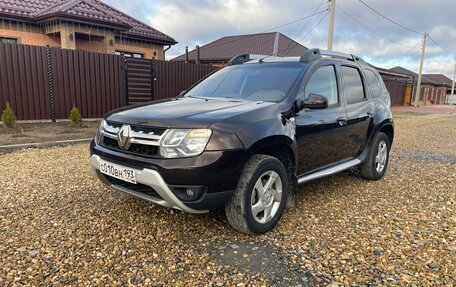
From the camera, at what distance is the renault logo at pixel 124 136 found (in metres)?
3.16

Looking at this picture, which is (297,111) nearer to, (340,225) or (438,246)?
(340,225)

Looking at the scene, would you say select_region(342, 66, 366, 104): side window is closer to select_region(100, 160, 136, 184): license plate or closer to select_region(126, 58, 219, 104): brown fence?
select_region(100, 160, 136, 184): license plate

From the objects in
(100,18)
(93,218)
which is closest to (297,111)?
(93,218)

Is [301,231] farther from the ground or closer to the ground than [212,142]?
closer to the ground

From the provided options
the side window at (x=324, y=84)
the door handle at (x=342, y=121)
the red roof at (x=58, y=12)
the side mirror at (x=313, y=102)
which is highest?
the red roof at (x=58, y=12)

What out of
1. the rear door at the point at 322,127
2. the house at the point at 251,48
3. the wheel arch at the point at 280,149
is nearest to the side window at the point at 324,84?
the rear door at the point at 322,127

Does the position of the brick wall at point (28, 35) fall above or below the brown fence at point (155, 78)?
above

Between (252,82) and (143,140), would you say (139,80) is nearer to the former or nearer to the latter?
(252,82)

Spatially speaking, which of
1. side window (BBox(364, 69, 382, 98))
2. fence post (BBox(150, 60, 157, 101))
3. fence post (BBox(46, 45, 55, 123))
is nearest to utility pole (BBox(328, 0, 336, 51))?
fence post (BBox(150, 60, 157, 101))

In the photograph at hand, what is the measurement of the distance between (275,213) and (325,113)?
54.0 inches

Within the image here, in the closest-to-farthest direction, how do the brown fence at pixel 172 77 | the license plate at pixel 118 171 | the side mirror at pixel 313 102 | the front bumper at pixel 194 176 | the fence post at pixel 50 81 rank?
1. the front bumper at pixel 194 176
2. the license plate at pixel 118 171
3. the side mirror at pixel 313 102
4. the fence post at pixel 50 81
5. the brown fence at pixel 172 77

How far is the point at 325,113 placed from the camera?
406 cm

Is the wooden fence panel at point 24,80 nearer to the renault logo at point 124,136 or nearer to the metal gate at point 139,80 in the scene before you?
the metal gate at point 139,80

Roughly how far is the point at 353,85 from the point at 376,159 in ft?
4.06
